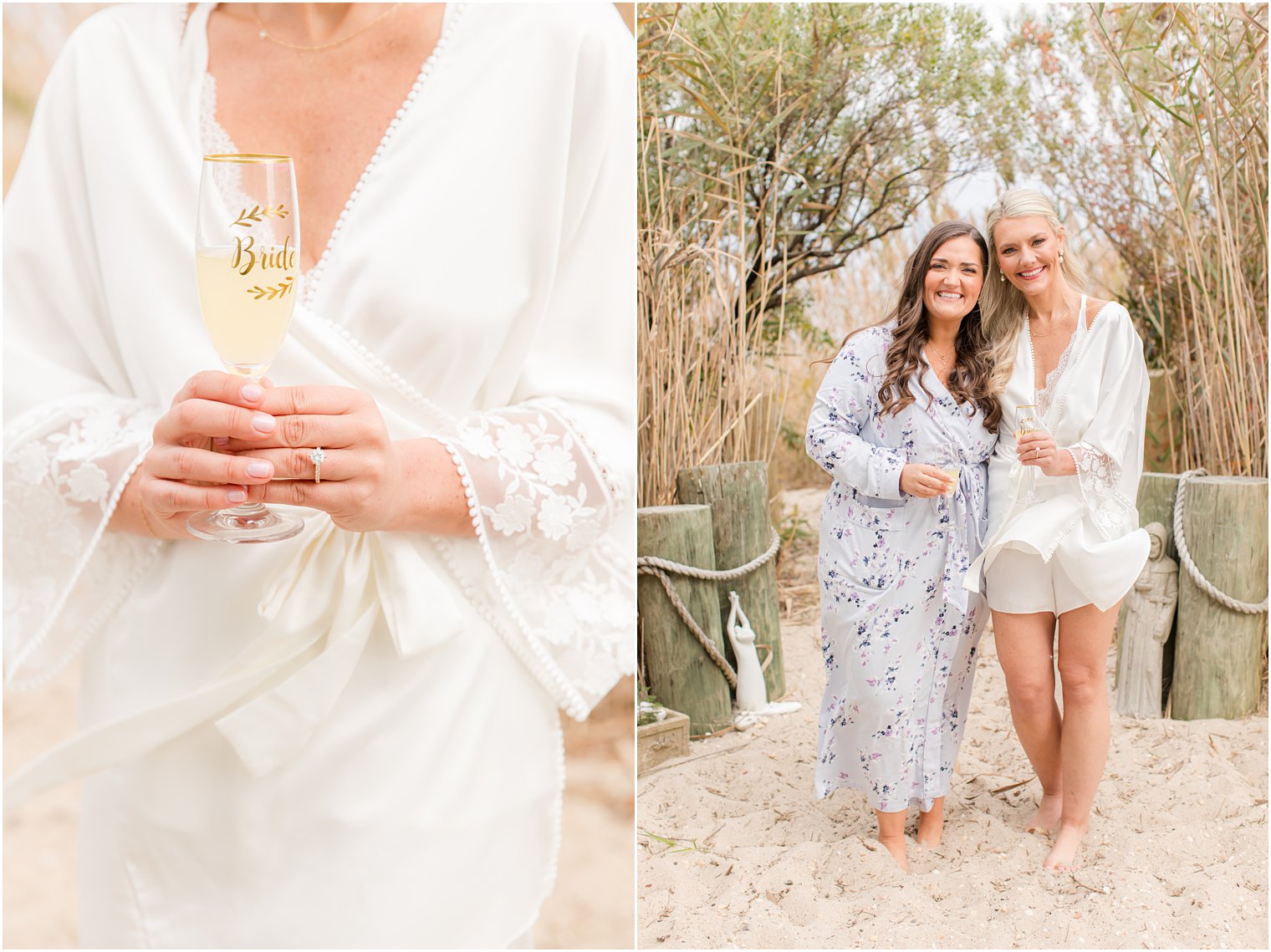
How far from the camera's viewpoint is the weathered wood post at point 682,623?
1.75 metres

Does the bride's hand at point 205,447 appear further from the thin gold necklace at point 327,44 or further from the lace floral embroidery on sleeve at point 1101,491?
the lace floral embroidery on sleeve at point 1101,491

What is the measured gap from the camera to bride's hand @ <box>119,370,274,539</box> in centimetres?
98

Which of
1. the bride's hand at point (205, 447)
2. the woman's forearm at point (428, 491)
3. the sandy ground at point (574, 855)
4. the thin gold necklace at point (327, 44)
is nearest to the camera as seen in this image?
the bride's hand at point (205, 447)

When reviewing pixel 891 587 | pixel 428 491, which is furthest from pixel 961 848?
pixel 428 491

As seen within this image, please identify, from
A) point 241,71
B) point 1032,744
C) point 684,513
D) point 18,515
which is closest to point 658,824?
point 684,513

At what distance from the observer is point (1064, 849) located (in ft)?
5.63

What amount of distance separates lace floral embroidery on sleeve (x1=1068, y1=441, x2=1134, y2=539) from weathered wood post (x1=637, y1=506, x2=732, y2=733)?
0.61 meters

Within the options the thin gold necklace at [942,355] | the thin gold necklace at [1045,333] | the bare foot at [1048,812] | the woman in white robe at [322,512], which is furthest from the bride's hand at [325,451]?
the bare foot at [1048,812]

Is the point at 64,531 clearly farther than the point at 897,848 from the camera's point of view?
No

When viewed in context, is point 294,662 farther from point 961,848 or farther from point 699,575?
point 961,848

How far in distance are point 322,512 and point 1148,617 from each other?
1369mm

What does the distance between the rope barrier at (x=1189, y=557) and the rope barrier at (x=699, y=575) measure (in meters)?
0.68

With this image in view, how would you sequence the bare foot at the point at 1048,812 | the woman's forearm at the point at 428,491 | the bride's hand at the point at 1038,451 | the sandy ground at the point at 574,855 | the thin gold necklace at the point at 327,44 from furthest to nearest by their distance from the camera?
the sandy ground at the point at 574,855 < the bare foot at the point at 1048,812 < the bride's hand at the point at 1038,451 < the thin gold necklace at the point at 327,44 < the woman's forearm at the point at 428,491

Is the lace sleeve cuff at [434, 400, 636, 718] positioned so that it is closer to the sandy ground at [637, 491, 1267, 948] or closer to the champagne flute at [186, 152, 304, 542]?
the champagne flute at [186, 152, 304, 542]
